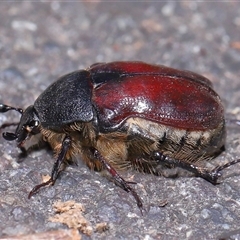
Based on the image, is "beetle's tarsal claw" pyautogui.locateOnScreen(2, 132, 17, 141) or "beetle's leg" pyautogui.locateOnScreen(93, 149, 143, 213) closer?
"beetle's leg" pyautogui.locateOnScreen(93, 149, 143, 213)

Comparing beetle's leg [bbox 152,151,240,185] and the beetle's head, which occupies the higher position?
beetle's leg [bbox 152,151,240,185]

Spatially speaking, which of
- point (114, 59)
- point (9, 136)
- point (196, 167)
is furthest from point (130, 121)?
point (114, 59)

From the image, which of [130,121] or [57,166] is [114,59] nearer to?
[130,121]

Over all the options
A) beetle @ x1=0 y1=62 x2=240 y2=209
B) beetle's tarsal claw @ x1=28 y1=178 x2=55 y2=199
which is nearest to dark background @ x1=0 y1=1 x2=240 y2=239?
beetle's tarsal claw @ x1=28 y1=178 x2=55 y2=199

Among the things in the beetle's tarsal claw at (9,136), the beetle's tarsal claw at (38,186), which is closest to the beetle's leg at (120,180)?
the beetle's tarsal claw at (38,186)

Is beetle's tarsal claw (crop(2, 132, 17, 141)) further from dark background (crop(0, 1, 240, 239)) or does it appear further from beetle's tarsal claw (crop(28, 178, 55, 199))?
beetle's tarsal claw (crop(28, 178, 55, 199))

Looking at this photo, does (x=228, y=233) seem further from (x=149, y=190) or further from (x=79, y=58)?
(x=79, y=58)
